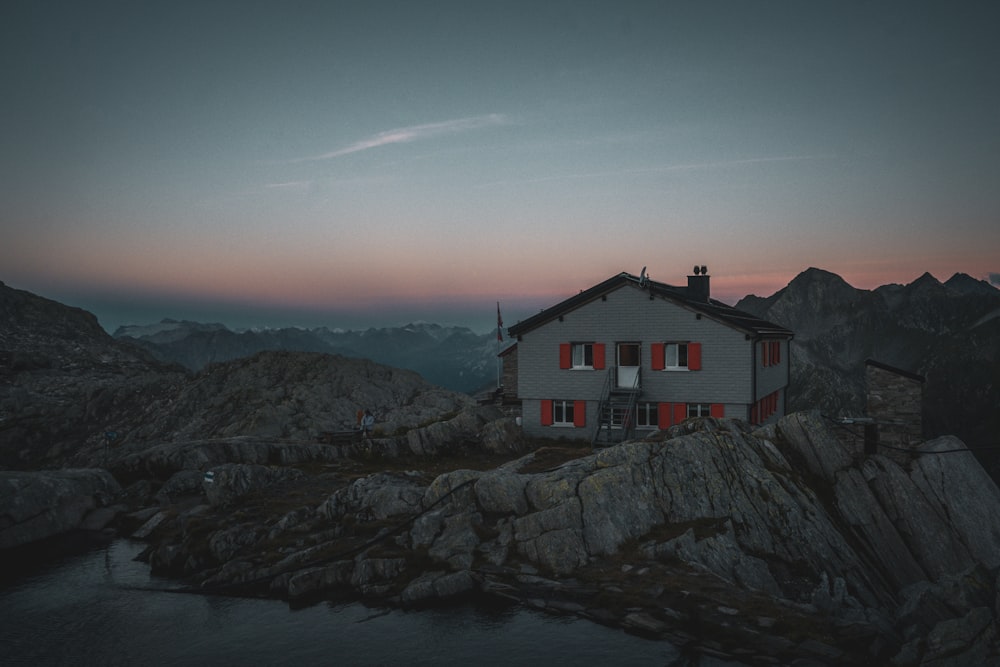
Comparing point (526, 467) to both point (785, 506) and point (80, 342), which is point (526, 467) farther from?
point (80, 342)

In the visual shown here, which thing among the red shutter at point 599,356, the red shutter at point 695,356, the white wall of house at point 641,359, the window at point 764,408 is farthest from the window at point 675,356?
the window at point 764,408

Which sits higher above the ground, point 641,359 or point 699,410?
point 641,359

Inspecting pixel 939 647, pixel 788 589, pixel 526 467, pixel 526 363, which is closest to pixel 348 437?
pixel 526 363

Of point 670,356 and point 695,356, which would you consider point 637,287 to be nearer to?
point 670,356

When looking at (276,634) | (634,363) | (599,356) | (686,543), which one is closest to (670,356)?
(634,363)

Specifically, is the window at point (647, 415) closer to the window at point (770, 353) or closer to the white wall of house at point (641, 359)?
the white wall of house at point (641, 359)

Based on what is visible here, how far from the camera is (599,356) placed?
40.4 m

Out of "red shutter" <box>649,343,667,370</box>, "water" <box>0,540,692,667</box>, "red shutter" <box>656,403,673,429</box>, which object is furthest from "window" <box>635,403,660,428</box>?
"water" <box>0,540,692,667</box>

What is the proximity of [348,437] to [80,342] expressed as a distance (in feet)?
459

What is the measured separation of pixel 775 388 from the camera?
4472 cm

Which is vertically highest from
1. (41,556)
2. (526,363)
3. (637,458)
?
(526,363)

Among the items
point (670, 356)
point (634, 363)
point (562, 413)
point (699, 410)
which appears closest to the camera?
point (699, 410)

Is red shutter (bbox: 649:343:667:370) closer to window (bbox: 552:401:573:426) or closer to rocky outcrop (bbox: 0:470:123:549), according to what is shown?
window (bbox: 552:401:573:426)

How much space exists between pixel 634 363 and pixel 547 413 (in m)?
6.84
